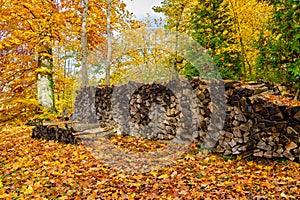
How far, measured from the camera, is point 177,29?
12.3m

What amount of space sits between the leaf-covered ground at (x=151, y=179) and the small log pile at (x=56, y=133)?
116cm

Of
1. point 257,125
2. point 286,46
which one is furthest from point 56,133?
point 286,46

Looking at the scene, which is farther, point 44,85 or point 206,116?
point 44,85

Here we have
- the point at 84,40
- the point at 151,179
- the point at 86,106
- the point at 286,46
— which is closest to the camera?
the point at 151,179

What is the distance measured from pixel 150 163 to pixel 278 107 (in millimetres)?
2753

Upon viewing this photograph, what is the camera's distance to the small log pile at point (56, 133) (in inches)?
266

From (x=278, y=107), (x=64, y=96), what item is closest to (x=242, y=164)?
(x=278, y=107)

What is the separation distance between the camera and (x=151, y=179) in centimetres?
420

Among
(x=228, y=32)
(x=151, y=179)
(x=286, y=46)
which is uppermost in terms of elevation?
(x=228, y=32)

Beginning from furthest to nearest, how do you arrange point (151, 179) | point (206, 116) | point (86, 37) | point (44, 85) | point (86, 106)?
1. point (44, 85)
2. point (86, 37)
3. point (86, 106)
4. point (206, 116)
5. point (151, 179)

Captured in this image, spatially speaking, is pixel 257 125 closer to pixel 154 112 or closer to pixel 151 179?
pixel 151 179

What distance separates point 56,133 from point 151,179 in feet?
13.1

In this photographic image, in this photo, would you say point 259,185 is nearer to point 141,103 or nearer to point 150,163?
point 150,163

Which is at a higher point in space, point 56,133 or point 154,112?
point 154,112
